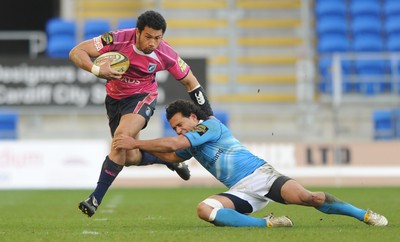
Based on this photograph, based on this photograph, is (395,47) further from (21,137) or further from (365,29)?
(21,137)

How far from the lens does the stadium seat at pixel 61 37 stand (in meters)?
21.0

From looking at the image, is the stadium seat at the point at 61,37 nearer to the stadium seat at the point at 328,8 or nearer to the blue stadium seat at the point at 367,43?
the stadium seat at the point at 328,8

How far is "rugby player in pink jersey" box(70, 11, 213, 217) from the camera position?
9.61 m

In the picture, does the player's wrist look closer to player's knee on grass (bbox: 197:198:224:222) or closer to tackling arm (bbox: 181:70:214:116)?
tackling arm (bbox: 181:70:214:116)

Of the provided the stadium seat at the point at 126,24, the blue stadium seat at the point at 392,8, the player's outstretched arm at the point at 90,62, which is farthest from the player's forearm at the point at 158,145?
the blue stadium seat at the point at 392,8

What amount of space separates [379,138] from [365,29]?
333cm

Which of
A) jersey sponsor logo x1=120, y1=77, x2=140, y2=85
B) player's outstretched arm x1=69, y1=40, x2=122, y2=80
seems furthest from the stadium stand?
player's outstretched arm x1=69, y1=40, x2=122, y2=80

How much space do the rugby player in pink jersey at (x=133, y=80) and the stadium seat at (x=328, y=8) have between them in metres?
12.5

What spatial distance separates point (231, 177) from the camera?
29.5ft

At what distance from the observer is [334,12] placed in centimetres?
2253

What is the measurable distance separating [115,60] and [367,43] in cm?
1343

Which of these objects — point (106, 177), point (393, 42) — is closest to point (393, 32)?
point (393, 42)

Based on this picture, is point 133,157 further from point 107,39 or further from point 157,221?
point 107,39

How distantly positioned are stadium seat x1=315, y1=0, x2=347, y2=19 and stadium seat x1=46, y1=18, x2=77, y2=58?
17.9 feet
